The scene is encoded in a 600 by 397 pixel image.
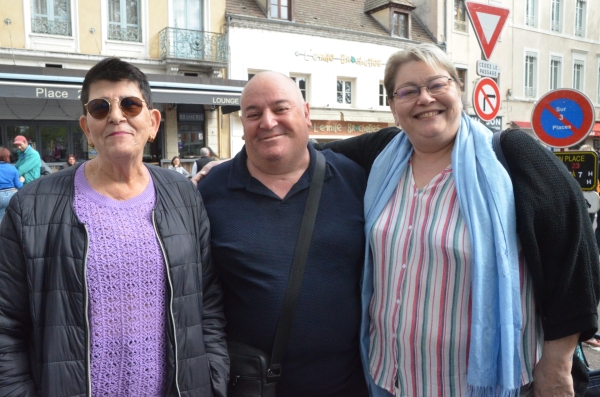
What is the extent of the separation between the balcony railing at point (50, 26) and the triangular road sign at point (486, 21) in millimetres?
13779

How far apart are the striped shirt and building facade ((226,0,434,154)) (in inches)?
613

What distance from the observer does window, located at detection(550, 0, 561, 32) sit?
25.5 m

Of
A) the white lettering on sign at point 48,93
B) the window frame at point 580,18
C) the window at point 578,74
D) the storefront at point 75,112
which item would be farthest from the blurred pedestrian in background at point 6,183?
the window frame at point 580,18

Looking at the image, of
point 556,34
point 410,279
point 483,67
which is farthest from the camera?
point 556,34

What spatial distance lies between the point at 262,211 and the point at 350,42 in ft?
62.3

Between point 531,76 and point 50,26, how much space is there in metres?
22.0

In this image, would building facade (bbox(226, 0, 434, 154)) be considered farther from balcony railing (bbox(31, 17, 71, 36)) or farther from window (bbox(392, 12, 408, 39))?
balcony railing (bbox(31, 17, 71, 36))

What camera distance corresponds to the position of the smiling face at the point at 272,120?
231 cm

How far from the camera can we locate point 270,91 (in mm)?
2336

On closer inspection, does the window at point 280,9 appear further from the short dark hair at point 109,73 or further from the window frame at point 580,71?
the short dark hair at point 109,73

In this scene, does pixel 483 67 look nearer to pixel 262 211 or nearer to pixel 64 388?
pixel 262 211

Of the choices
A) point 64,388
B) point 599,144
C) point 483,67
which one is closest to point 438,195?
point 64,388

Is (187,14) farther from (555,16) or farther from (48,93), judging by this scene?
(555,16)

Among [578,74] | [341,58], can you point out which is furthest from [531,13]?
[341,58]
